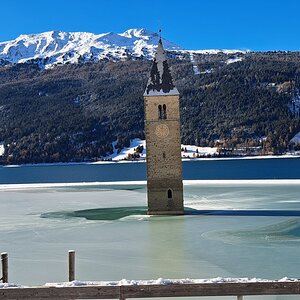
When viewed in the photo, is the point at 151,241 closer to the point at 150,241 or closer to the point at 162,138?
the point at 150,241

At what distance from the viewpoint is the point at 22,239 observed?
26.5 meters

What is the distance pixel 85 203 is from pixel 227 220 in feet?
56.7

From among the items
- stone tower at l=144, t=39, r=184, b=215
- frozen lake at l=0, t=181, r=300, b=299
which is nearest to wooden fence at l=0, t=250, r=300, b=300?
frozen lake at l=0, t=181, r=300, b=299

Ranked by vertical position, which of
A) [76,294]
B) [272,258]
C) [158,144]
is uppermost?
[158,144]

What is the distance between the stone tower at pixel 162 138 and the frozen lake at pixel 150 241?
8.14 ft

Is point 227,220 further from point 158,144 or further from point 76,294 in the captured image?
point 76,294

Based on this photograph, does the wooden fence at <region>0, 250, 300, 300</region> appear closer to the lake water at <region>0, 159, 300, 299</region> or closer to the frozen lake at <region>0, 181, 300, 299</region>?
the lake water at <region>0, 159, 300, 299</region>

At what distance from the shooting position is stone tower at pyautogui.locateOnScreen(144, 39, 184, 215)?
37.9 m

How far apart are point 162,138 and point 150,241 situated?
1406 centimetres

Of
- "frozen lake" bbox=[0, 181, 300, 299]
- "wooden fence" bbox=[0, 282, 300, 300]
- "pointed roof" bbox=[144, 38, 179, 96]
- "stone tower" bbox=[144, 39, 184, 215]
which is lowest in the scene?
"frozen lake" bbox=[0, 181, 300, 299]

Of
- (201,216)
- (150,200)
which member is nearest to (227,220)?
(201,216)

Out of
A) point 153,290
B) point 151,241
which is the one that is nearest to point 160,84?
point 151,241

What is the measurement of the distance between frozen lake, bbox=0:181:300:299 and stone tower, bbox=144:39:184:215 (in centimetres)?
248

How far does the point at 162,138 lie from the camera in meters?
38.2
